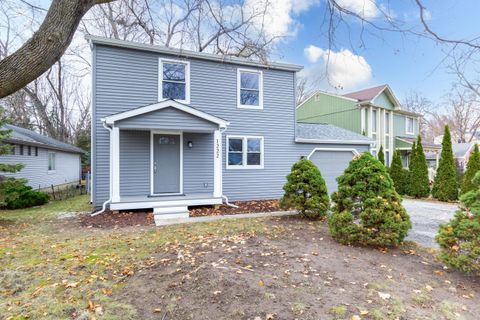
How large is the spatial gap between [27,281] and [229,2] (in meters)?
5.48

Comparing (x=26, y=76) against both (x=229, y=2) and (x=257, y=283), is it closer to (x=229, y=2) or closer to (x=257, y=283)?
(x=257, y=283)

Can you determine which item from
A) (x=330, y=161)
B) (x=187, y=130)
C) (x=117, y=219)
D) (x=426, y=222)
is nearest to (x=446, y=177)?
(x=330, y=161)

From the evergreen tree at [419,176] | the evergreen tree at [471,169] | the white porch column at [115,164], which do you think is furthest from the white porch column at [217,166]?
the evergreen tree at [471,169]

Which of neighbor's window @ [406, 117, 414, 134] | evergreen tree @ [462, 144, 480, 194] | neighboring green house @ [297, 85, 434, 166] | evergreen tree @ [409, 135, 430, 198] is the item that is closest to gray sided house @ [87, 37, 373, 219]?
evergreen tree @ [409, 135, 430, 198]

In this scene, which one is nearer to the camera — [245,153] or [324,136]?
[245,153]

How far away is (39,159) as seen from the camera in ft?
51.6

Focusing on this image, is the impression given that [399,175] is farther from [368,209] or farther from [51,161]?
[51,161]

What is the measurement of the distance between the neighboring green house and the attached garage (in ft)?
20.9

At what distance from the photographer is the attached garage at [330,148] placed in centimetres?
1225

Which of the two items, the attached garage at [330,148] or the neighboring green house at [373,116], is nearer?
the attached garage at [330,148]

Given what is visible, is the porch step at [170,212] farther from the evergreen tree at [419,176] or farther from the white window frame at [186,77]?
the evergreen tree at [419,176]

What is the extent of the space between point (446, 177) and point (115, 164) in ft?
45.6

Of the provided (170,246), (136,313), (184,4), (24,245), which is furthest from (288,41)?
(24,245)

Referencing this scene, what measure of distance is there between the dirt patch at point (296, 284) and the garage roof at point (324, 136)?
7.67m
